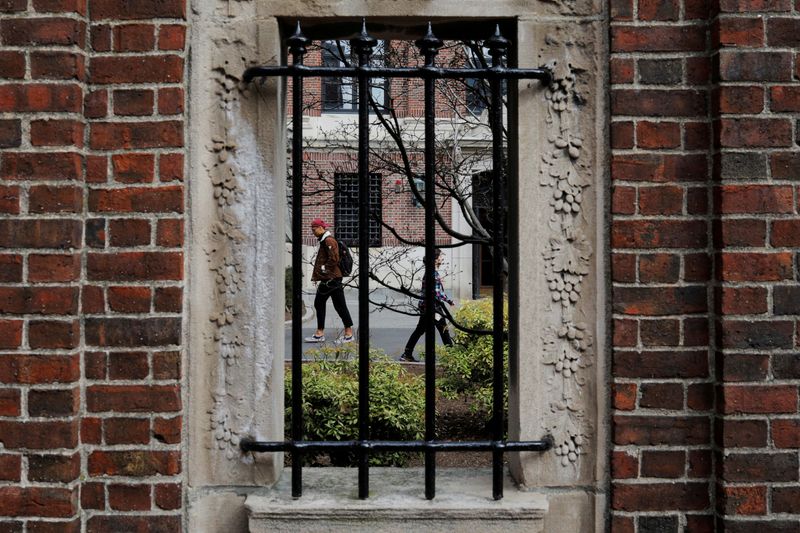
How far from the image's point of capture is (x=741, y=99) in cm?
198

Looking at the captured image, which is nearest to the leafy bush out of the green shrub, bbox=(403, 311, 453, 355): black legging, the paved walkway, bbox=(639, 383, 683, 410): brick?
bbox=(403, 311, 453, 355): black legging

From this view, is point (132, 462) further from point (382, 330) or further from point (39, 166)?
point (382, 330)

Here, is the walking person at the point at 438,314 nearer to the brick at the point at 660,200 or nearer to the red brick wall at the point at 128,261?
the brick at the point at 660,200

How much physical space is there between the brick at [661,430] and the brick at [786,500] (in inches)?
8.8

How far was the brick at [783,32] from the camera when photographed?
6.49 ft

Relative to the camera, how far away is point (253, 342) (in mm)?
2180

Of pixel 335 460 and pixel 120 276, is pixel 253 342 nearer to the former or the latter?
pixel 120 276

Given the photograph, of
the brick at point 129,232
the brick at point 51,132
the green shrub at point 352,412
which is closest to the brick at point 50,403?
the brick at point 129,232

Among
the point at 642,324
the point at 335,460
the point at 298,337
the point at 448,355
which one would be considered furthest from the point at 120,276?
the point at 448,355

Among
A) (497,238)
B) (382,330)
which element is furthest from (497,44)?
(382,330)

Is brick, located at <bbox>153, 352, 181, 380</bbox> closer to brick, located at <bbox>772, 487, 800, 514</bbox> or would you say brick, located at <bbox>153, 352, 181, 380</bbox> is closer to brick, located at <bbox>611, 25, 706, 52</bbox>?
brick, located at <bbox>611, 25, 706, 52</bbox>

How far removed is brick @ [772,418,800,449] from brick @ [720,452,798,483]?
28 mm

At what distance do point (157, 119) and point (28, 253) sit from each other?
52cm

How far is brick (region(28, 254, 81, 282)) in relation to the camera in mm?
1966
